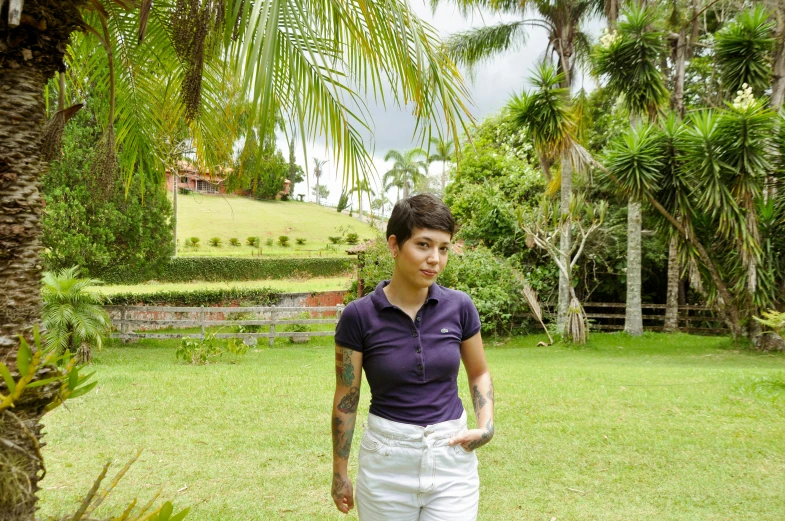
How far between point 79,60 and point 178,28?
189 centimetres

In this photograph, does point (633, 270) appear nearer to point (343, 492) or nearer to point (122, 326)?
point (122, 326)

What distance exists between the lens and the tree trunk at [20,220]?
2246 millimetres

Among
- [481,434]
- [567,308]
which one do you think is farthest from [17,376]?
[567,308]

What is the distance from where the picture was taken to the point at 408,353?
2127 mm

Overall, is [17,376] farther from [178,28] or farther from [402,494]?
[178,28]

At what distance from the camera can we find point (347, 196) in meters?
2.54

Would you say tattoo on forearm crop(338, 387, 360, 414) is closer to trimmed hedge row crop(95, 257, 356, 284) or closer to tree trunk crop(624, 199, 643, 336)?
tree trunk crop(624, 199, 643, 336)

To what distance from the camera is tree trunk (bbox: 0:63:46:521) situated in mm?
2246

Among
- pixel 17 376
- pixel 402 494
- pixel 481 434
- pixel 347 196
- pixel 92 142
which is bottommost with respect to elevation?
pixel 402 494

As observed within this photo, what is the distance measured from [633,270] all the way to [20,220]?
50.1 ft

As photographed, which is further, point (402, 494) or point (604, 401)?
point (604, 401)

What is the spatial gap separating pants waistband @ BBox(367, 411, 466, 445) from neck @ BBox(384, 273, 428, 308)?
1.33ft

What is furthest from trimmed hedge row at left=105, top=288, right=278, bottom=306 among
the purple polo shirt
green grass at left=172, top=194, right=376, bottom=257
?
green grass at left=172, top=194, right=376, bottom=257

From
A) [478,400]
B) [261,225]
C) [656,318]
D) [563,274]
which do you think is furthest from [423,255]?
[261,225]
